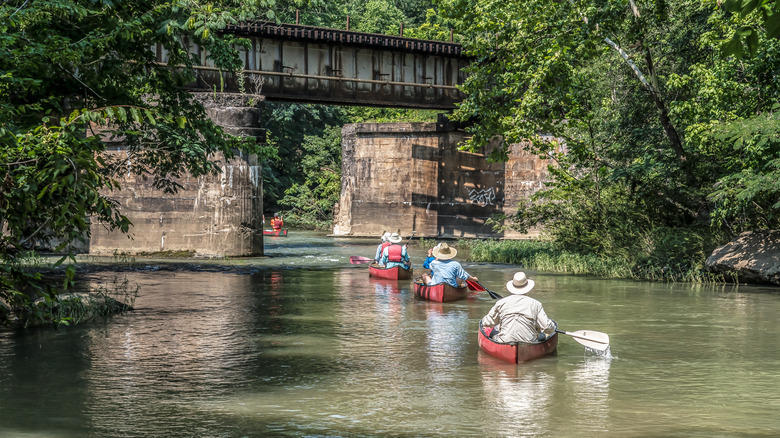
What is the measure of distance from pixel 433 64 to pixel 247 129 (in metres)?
9.50

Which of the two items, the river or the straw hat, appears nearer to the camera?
the river

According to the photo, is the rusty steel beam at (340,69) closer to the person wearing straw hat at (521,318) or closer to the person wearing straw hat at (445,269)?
the person wearing straw hat at (445,269)

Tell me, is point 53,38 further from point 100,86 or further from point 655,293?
point 655,293

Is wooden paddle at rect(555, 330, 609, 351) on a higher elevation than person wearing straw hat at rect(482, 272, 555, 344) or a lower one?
lower

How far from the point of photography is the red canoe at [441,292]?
59.9 ft

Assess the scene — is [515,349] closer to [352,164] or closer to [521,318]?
[521,318]

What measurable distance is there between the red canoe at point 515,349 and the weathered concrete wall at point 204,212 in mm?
18050

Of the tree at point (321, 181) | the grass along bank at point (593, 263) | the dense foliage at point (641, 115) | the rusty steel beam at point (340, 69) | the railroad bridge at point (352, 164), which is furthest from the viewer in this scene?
the tree at point (321, 181)

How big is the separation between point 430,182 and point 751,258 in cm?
2097

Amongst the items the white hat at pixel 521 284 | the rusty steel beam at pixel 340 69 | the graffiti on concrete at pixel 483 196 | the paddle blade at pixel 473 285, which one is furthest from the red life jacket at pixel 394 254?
the graffiti on concrete at pixel 483 196

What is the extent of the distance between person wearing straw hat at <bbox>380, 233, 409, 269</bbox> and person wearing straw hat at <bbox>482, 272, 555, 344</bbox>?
10951 millimetres

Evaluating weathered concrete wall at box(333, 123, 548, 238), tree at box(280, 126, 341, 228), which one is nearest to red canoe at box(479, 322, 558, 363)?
weathered concrete wall at box(333, 123, 548, 238)

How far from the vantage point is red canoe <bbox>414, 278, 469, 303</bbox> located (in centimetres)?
Result: 1825

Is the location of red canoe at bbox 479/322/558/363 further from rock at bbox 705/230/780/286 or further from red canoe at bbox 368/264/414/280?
rock at bbox 705/230/780/286
